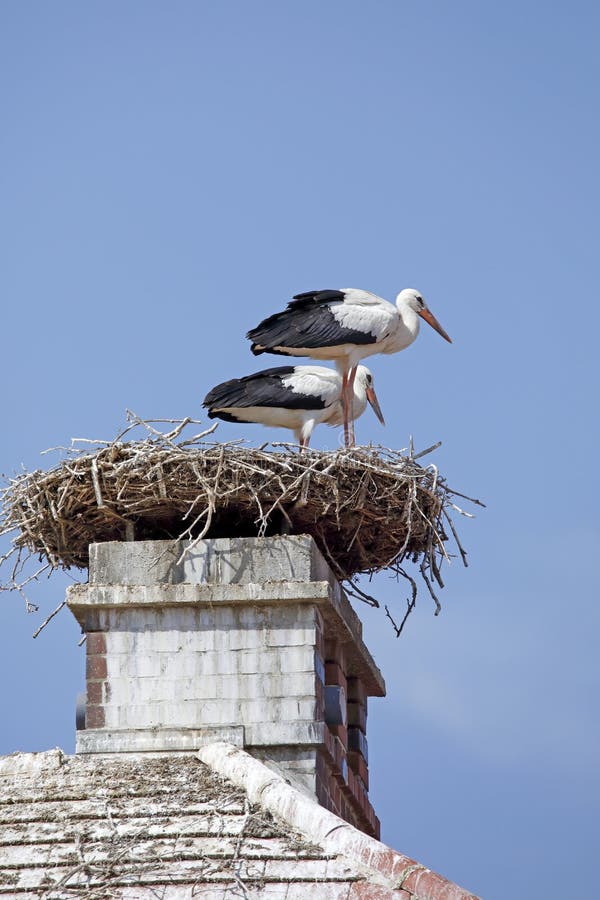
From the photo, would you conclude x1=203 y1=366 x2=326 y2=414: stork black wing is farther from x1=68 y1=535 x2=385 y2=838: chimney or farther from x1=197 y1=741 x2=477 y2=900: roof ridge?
x1=197 y1=741 x2=477 y2=900: roof ridge

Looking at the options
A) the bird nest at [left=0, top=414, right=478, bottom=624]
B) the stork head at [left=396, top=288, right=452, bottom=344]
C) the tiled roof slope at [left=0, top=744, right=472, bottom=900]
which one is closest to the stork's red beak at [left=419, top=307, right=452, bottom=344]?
the stork head at [left=396, top=288, right=452, bottom=344]

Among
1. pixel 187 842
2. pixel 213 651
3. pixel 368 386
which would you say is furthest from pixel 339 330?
pixel 187 842

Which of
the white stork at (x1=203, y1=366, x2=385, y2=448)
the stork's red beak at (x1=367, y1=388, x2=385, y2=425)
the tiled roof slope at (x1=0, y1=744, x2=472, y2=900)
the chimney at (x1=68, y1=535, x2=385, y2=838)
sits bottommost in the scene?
the tiled roof slope at (x1=0, y1=744, x2=472, y2=900)

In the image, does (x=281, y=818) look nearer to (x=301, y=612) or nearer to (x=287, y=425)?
(x=301, y=612)

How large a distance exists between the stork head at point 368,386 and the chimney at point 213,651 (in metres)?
3.82

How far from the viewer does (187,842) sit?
9.15 m

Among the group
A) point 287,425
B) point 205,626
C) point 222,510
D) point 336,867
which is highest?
point 287,425

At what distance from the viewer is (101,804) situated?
32.5 ft

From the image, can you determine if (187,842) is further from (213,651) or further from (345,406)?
(345,406)

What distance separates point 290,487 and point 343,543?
1.06 meters

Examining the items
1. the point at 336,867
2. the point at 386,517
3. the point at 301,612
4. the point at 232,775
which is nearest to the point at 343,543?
the point at 386,517

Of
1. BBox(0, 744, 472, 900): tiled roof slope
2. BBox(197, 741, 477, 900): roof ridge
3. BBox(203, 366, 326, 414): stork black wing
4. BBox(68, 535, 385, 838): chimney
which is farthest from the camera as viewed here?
BBox(203, 366, 326, 414): stork black wing

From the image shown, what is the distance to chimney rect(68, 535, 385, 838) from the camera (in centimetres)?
1148

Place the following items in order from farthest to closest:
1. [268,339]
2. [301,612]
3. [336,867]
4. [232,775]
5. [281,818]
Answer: [268,339]
[301,612]
[232,775]
[281,818]
[336,867]
